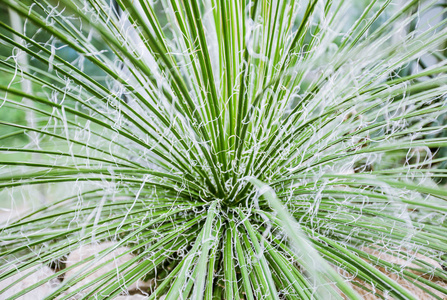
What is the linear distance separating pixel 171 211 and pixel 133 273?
3.9 inches

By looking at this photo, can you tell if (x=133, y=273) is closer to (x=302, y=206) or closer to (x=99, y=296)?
(x=99, y=296)

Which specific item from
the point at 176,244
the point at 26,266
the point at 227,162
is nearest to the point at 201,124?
the point at 227,162

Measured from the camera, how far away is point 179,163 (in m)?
0.49

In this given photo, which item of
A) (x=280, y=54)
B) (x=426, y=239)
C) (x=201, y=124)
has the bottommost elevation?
(x=426, y=239)

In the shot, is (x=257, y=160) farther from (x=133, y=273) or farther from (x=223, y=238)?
(x=133, y=273)

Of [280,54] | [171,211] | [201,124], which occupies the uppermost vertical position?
[280,54]

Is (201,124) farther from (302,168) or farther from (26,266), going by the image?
(26,266)

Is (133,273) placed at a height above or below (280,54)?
below

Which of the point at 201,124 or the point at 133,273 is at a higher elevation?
the point at 201,124

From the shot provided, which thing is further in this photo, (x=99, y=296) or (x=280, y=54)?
(x=280, y=54)

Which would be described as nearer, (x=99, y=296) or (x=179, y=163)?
(x=99, y=296)

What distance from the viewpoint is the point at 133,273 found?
425mm

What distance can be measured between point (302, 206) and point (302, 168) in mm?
66

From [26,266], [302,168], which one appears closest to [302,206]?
[302,168]
